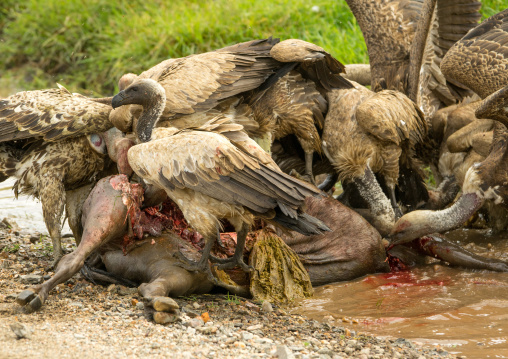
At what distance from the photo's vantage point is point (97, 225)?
443 cm

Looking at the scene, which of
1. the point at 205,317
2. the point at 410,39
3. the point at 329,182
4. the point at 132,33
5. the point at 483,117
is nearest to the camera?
the point at 205,317

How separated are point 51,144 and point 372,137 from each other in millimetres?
2477

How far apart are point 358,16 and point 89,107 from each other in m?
3.09

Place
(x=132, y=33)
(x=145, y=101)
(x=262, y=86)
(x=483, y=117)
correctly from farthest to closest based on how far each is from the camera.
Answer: (x=132, y=33) → (x=262, y=86) → (x=483, y=117) → (x=145, y=101)

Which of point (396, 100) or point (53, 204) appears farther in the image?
point (396, 100)

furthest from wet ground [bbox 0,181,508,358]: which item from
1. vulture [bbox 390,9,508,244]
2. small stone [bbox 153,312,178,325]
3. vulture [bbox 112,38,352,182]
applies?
A: vulture [bbox 112,38,352,182]

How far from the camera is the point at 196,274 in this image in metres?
4.41

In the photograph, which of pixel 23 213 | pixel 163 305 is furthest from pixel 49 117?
pixel 23 213

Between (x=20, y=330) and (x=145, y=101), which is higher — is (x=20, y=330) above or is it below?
below

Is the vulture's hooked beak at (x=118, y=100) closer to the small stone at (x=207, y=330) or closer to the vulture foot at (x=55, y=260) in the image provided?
the vulture foot at (x=55, y=260)

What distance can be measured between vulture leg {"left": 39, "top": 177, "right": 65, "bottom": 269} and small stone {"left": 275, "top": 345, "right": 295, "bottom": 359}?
86.2 inches

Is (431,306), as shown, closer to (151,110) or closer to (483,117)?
(483,117)

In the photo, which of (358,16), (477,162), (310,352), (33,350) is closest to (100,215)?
(33,350)

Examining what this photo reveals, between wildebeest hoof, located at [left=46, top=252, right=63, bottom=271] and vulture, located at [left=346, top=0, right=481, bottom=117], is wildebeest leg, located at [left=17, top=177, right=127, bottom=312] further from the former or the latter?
vulture, located at [left=346, top=0, right=481, bottom=117]
